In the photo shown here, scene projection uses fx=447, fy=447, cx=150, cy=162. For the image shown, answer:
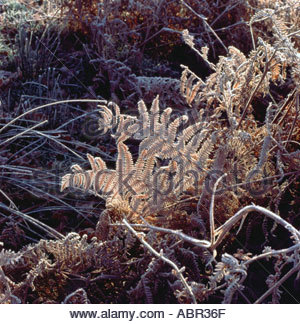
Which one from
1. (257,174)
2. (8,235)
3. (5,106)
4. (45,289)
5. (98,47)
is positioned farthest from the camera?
(98,47)

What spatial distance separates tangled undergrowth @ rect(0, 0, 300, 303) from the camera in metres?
1.58

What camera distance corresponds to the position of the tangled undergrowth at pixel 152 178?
1575 millimetres

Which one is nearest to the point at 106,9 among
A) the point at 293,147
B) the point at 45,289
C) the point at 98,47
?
the point at 98,47

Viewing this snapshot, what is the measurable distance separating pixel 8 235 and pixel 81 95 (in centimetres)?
111

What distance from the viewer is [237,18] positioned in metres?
2.90

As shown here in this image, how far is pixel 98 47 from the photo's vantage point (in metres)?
2.78

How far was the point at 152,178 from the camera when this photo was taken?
1.75 meters

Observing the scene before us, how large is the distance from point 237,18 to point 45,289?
6.93 feet

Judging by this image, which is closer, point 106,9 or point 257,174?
point 257,174

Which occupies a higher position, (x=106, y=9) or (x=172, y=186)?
(x=106, y=9)

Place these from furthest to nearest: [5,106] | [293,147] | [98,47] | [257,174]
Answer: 1. [98,47]
2. [5,106]
3. [293,147]
4. [257,174]
